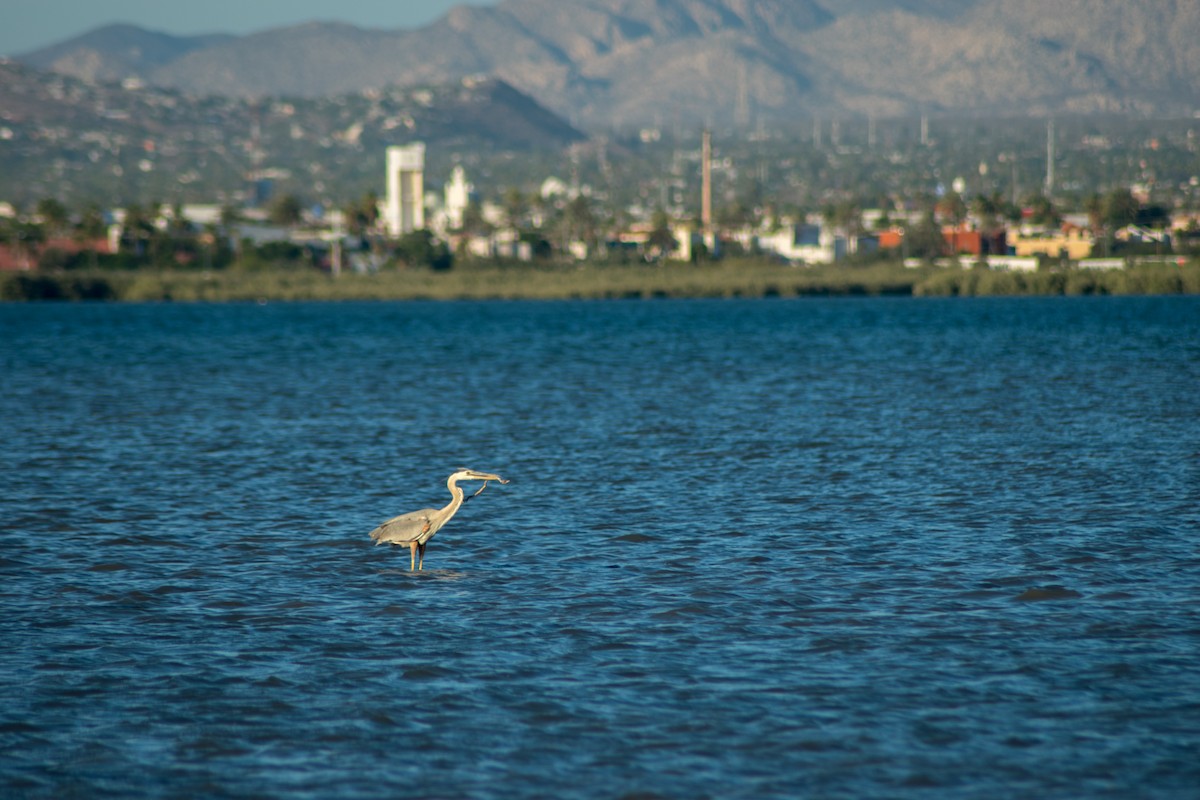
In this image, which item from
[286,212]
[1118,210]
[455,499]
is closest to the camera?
[455,499]

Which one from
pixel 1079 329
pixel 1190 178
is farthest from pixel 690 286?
pixel 1190 178

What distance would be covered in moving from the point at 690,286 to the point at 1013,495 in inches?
4143

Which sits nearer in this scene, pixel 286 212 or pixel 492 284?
pixel 492 284

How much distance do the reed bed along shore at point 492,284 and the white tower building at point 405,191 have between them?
5485 centimetres

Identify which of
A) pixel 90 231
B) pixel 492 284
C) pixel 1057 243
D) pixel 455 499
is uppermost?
pixel 90 231

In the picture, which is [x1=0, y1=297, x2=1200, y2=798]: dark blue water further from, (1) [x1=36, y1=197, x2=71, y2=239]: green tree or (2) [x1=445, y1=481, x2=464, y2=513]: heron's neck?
(1) [x1=36, y1=197, x2=71, y2=239]: green tree

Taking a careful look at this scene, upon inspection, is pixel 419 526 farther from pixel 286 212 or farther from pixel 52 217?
pixel 286 212

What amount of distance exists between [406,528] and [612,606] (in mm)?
2556

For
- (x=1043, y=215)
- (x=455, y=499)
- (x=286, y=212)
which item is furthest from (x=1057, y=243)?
(x=455, y=499)

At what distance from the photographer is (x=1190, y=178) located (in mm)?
194000

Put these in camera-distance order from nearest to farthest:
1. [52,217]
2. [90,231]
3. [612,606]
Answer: [612,606] < [52,217] < [90,231]

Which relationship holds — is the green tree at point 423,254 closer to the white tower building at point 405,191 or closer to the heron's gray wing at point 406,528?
the white tower building at point 405,191

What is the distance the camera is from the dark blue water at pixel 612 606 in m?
9.35

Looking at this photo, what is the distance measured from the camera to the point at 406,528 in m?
14.6
